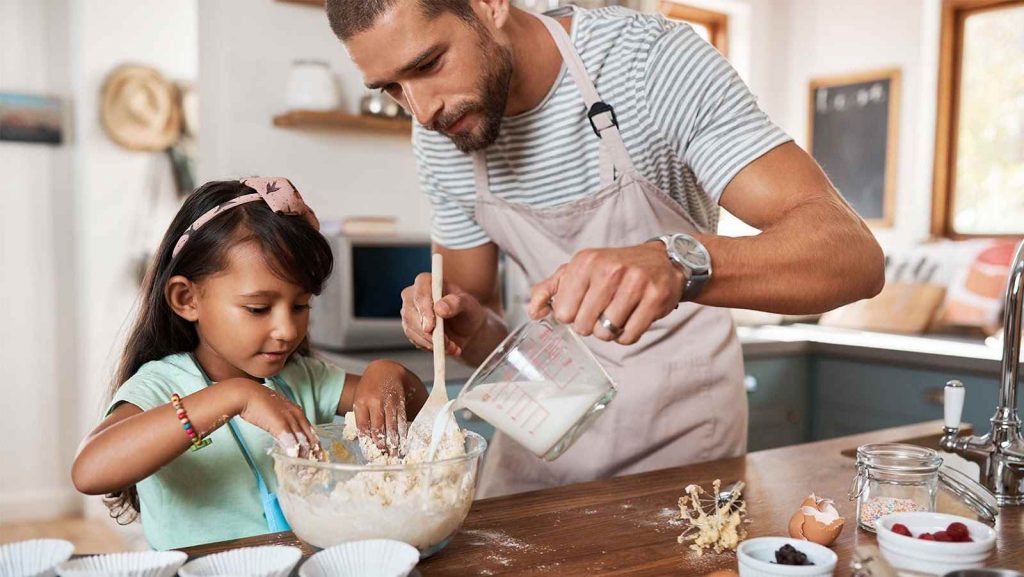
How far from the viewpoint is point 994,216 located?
3.46 m

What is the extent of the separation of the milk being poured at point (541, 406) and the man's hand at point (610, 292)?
7 cm

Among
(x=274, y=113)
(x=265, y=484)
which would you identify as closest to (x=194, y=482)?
(x=265, y=484)

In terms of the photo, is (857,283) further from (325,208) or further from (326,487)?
(325,208)

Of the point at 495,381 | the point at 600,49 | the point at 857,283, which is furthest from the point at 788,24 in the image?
the point at 495,381

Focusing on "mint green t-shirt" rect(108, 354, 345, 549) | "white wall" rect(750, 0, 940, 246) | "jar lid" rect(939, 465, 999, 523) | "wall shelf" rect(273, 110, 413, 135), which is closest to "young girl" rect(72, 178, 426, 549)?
"mint green t-shirt" rect(108, 354, 345, 549)

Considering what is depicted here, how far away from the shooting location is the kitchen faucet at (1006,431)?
3.91 feet

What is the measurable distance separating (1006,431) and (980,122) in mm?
2653

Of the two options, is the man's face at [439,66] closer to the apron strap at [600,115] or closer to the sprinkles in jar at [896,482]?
the apron strap at [600,115]

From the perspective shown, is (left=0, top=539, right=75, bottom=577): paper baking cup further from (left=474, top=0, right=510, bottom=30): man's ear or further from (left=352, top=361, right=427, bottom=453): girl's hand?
(left=474, top=0, right=510, bottom=30): man's ear

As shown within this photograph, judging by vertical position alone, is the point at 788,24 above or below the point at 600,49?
above

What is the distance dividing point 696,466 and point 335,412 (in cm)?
58

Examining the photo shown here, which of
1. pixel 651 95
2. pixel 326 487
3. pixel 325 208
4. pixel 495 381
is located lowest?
pixel 326 487

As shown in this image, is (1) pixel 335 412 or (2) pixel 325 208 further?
(2) pixel 325 208

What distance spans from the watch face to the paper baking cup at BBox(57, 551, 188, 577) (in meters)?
0.58
